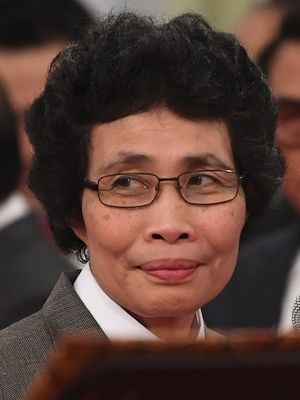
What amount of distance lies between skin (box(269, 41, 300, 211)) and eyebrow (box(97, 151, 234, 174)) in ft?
4.07

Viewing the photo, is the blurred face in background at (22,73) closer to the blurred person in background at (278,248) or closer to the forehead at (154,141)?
the blurred person in background at (278,248)

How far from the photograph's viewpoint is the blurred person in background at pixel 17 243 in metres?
3.11

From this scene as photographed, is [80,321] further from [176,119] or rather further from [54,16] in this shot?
[54,16]

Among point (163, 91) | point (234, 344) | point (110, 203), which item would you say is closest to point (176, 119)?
point (163, 91)

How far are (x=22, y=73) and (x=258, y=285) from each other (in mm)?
907

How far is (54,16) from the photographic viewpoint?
3.38 m

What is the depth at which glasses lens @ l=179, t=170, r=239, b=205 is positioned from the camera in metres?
1.97

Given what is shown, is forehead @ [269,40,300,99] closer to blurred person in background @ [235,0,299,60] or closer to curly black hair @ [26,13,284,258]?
blurred person in background @ [235,0,299,60]

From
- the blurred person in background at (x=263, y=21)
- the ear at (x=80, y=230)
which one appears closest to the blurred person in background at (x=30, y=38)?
the blurred person in background at (x=263, y=21)

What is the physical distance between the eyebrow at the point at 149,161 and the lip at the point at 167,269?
0.53 feet

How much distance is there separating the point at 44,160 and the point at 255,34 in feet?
4.35

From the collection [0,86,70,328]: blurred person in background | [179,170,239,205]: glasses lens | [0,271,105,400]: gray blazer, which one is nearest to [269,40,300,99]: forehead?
[0,86,70,328]: blurred person in background

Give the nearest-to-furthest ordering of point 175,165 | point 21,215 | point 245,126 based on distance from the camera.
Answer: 1. point 175,165
2. point 245,126
3. point 21,215

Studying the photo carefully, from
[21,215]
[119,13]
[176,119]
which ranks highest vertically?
[119,13]
